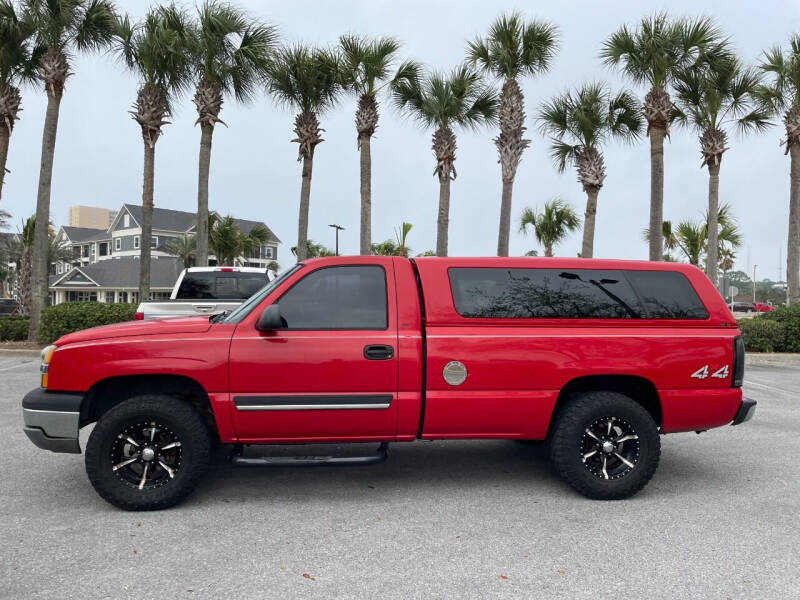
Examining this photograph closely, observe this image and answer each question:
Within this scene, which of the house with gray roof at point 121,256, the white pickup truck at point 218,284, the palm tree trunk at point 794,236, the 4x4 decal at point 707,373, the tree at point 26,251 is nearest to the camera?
the 4x4 decal at point 707,373

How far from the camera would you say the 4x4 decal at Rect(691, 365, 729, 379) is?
16.1ft

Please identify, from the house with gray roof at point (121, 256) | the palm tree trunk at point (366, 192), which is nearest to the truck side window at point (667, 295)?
the palm tree trunk at point (366, 192)

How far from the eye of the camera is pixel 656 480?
5453mm

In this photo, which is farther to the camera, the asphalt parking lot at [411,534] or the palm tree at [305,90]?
the palm tree at [305,90]

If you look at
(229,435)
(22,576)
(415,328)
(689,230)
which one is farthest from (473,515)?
(689,230)

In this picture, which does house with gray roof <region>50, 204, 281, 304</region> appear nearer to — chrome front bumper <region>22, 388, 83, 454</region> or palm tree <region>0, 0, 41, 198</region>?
palm tree <region>0, 0, 41, 198</region>

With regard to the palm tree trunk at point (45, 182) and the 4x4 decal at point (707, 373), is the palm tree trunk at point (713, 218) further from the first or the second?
the palm tree trunk at point (45, 182)

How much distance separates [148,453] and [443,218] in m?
21.6

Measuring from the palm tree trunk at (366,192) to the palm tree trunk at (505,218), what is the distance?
4973mm

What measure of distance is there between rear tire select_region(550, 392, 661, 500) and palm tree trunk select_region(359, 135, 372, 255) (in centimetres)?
1976

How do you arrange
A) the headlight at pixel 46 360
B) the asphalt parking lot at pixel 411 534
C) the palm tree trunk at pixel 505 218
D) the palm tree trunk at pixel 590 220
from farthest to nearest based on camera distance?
the palm tree trunk at pixel 590 220
the palm tree trunk at pixel 505 218
the headlight at pixel 46 360
the asphalt parking lot at pixel 411 534

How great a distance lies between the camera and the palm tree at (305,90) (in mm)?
22956

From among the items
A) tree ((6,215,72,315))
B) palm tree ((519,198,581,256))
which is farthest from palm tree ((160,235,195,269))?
palm tree ((519,198,581,256))

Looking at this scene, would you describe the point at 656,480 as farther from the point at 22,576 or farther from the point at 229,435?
the point at 22,576
